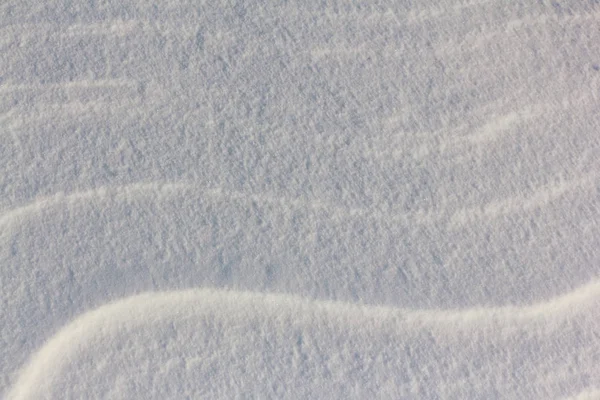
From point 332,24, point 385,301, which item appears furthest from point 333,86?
point 385,301

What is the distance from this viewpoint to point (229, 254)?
1.84ft

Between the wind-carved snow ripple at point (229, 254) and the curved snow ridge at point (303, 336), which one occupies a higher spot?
the wind-carved snow ripple at point (229, 254)

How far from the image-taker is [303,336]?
0.55m

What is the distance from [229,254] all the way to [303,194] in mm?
78

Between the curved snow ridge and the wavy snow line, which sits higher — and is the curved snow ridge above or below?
below

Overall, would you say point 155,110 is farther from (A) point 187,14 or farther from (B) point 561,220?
(B) point 561,220

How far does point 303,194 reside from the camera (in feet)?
1.90

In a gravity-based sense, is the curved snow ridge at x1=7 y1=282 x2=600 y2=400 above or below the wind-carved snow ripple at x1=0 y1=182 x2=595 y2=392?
below

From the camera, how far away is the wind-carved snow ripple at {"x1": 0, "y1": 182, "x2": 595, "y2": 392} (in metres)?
0.55

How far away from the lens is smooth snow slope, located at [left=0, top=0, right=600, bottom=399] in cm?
55

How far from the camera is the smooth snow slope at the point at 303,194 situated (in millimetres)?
548

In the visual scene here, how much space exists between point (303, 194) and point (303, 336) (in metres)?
0.11

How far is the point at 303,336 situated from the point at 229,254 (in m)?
0.09

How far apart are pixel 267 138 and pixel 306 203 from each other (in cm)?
6
